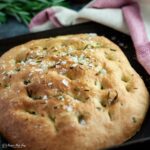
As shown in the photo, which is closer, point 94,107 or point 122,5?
point 94,107

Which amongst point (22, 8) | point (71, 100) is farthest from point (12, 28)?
point (71, 100)

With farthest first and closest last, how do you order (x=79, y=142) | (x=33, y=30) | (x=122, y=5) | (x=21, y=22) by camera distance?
(x=21, y=22), (x=33, y=30), (x=122, y=5), (x=79, y=142)

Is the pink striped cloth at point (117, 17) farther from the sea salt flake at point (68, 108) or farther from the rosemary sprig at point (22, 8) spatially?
the sea salt flake at point (68, 108)

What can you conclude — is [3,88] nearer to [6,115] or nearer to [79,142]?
[6,115]

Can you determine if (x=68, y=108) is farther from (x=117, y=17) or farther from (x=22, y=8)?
(x=22, y=8)

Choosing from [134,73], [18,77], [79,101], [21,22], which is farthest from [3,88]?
[21,22]

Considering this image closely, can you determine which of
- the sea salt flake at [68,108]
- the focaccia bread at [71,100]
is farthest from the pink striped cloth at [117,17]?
the sea salt flake at [68,108]
